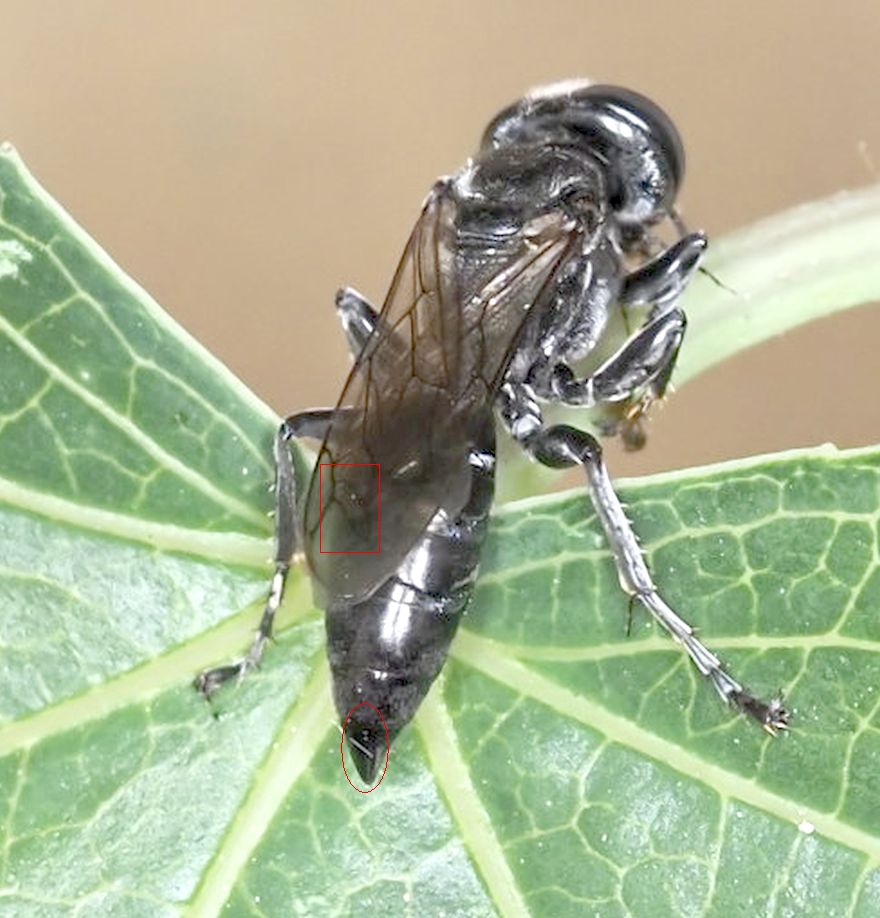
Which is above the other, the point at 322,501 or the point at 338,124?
the point at 338,124

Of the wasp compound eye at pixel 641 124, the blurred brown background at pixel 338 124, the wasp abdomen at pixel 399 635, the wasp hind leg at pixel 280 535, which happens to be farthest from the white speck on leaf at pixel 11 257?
the blurred brown background at pixel 338 124

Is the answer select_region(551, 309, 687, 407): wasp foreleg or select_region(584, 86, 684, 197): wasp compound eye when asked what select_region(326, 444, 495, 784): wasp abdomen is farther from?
select_region(584, 86, 684, 197): wasp compound eye

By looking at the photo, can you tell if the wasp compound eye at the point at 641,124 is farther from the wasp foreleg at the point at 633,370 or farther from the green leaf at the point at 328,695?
the green leaf at the point at 328,695

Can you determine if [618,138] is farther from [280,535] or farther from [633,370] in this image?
[280,535]

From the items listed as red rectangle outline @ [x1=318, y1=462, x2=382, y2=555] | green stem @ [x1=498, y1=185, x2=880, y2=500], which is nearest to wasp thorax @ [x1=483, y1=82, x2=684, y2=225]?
green stem @ [x1=498, y1=185, x2=880, y2=500]

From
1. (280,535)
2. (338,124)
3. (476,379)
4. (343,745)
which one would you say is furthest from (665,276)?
(338,124)

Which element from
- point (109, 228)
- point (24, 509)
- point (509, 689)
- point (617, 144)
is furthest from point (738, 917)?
point (109, 228)
